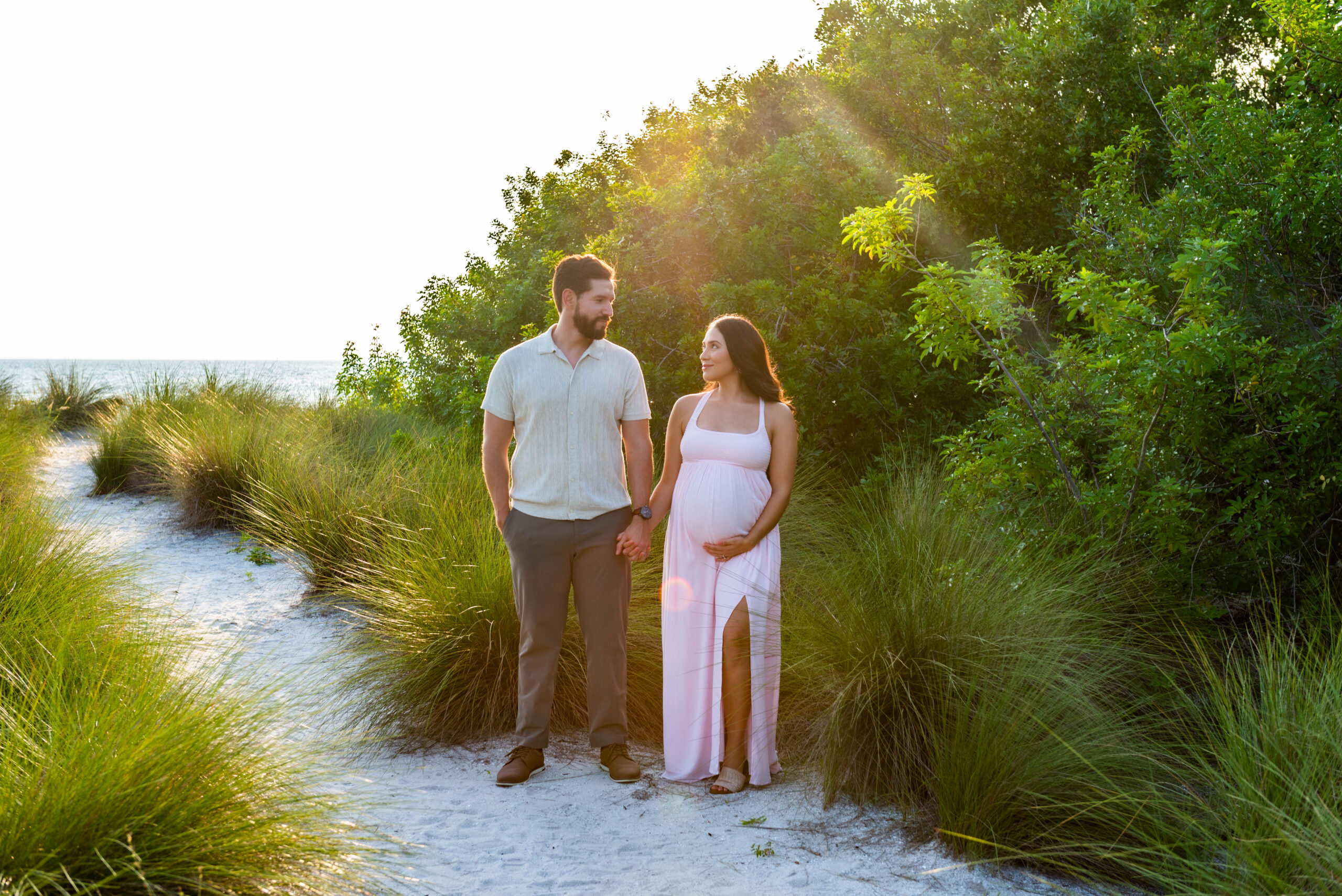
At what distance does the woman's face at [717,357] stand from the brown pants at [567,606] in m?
0.75

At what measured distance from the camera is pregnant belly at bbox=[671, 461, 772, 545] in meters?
4.23

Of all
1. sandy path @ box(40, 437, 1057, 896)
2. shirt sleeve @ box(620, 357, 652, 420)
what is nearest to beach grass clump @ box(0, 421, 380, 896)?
sandy path @ box(40, 437, 1057, 896)

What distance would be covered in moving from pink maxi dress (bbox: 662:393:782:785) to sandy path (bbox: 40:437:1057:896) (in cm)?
22

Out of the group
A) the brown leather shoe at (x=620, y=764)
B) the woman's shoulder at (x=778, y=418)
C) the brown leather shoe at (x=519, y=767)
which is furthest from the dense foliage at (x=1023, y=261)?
the brown leather shoe at (x=519, y=767)

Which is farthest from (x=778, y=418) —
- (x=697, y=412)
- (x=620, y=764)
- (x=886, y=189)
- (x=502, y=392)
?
(x=886, y=189)

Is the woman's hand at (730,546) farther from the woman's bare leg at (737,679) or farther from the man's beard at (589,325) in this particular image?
the man's beard at (589,325)

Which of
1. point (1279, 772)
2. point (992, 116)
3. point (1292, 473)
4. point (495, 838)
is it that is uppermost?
point (992, 116)

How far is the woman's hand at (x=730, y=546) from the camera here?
4219 millimetres

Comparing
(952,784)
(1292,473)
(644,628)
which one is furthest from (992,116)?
(952,784)

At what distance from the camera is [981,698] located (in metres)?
3.72

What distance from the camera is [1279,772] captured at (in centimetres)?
289

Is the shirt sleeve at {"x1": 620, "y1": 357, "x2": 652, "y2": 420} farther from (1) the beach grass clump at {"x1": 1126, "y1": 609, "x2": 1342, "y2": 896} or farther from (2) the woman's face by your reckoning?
(1) the beach grass clump at {"x1": 1126, "y1": 609, "x2": 1342, "y2": 896}

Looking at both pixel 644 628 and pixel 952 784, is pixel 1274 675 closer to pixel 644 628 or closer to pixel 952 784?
pixel 952 784

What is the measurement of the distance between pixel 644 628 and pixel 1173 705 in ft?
8.41
